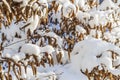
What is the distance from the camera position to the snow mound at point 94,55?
2938mm

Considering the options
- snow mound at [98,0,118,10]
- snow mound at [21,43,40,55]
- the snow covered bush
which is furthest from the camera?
snow mound at [98,0,118,10]

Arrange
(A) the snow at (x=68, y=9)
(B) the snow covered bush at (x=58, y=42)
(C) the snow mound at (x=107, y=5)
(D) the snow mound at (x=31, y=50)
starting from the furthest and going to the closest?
(C) the snow mound at (x=107, y=5), (A) the snow at (x=68, y=9), (B) the snow covered bush at (x=58, y=42), (D) the snow mound at (x=31, y=50)

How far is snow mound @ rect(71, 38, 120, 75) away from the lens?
294cm

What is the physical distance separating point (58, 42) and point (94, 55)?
600mm

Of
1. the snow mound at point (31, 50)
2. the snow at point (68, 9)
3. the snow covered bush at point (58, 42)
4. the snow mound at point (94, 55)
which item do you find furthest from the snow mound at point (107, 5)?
the snow mound at point (31, 50)

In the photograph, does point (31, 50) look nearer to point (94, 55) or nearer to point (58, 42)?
point (94, 55)

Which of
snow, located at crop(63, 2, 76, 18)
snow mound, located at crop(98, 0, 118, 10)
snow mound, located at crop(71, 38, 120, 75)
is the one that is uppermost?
snow, located at crop(63, 2, 76, 18)

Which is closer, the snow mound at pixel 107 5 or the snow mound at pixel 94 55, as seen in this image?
the snow mound at pixel 94 55

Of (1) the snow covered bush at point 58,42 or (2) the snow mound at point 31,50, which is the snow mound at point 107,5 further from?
(2) the snow mound at point 31,50

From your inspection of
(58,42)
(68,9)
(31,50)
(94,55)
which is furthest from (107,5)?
(31,50)

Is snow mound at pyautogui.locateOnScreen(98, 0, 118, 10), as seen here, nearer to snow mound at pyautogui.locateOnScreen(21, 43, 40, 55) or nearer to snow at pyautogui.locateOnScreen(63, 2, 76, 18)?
snow at pyautogui.locateOnScreen(63, 2, 76, 18)

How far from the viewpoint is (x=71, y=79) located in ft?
11.0

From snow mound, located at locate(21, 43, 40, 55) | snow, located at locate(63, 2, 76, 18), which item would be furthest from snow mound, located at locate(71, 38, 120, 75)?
snow, located at locate(63, 2, 76, 18)

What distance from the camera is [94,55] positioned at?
2.99 meters
